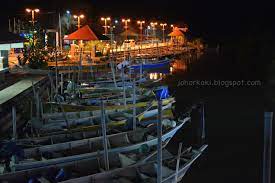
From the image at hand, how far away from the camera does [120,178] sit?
8.66 metres

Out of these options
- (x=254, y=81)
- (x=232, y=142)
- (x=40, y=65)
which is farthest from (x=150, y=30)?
(x=232, y=142)

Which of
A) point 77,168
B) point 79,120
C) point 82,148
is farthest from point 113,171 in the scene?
point 79,120

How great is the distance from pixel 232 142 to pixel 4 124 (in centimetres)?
795

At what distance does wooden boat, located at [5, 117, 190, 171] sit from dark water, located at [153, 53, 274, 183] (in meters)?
1.69

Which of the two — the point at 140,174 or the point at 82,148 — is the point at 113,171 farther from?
the point at 82,148

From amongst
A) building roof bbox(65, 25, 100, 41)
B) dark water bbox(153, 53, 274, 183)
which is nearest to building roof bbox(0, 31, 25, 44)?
building roof bbox(65, 25, 100, 41)

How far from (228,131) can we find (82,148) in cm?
730

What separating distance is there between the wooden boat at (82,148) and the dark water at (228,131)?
1.69 metres

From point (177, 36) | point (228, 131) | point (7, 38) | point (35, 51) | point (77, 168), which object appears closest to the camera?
point (77, 168)

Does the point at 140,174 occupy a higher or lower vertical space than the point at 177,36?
lower

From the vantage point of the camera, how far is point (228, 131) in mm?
16172

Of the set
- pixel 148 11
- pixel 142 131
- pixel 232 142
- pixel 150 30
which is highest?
pixel 148 11

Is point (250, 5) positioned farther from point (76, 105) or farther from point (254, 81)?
point (76, 105)

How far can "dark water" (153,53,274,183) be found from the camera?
39.4 ft
